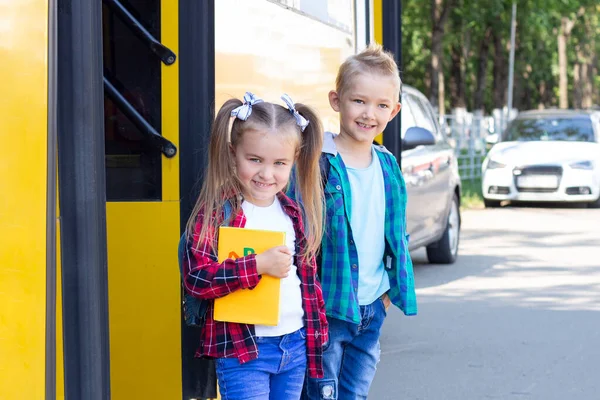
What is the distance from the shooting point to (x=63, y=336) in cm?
266

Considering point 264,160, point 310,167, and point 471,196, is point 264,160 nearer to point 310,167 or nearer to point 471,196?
point 310,167

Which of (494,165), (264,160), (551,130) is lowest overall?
(264,160)

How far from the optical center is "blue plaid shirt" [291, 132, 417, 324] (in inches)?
140

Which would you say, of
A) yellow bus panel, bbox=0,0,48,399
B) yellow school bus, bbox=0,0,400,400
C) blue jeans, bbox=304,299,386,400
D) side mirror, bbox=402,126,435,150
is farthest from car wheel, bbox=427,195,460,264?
yellow bus panel, bbox=0,0,48,399

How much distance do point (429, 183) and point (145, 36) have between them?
649 centimetres

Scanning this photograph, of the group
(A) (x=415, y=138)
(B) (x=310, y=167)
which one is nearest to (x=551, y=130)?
(A) (x=415, y=138)

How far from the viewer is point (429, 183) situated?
999 cm

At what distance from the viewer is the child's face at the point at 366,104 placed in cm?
363

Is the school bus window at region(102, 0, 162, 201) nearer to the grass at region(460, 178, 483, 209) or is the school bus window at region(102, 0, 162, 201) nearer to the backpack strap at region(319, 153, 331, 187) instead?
the backpack strap at region(319, 153, 331, 187)

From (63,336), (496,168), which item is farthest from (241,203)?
(496,168)

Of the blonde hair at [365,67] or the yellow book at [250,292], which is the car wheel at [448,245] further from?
the yellow book at [250,292]

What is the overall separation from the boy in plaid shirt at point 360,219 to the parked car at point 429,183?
4639mm

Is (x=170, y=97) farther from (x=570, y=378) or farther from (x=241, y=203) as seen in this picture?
(x=570, y=378)

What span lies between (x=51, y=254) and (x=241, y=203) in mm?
787
